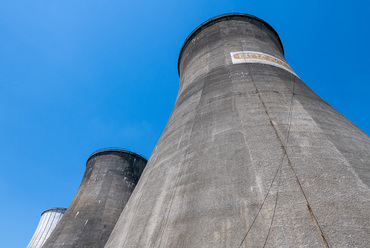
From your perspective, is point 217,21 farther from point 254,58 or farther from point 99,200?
point 99,200

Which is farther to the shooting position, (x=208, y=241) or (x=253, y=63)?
(x=253, y=63)

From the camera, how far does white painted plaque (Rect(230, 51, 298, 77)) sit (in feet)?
17.7

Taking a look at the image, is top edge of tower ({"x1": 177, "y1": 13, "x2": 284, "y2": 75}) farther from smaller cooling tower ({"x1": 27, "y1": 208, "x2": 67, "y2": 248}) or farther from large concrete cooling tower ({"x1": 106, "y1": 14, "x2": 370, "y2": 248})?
smaller cooling tower ({"x1": 27, "y1": 208, "x2": 67, "y2": 248})

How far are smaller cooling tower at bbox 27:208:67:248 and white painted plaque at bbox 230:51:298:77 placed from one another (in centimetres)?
1757

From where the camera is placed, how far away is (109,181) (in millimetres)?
11273

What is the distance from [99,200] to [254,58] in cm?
881

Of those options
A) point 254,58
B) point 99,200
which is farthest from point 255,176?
point 99,200

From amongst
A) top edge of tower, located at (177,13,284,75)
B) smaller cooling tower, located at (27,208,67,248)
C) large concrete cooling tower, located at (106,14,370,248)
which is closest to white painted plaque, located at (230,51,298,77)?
large concrete cooling tower, located at (106,14,370,248)

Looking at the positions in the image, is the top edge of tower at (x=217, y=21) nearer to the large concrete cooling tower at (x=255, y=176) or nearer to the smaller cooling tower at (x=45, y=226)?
the large concrete cooling tower at (x=255, y=176)

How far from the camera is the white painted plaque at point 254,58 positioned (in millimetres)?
5398

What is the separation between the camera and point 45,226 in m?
17.2

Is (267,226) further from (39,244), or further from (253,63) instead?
(39,244)

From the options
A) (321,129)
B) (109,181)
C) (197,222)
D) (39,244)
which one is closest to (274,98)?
(321,129)

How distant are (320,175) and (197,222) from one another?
4.21 ft
